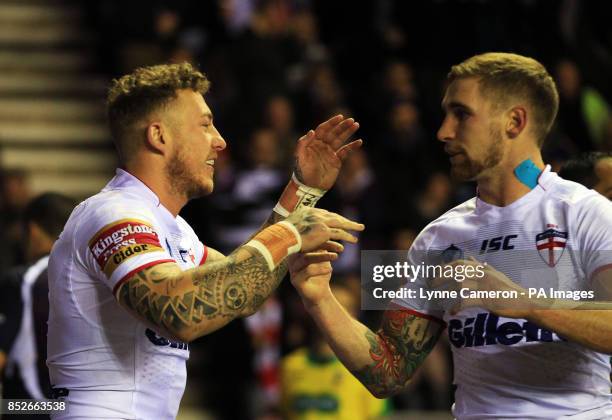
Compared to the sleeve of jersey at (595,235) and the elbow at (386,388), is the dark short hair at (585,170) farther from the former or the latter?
the elbow at (386,388)

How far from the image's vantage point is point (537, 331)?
4520mm

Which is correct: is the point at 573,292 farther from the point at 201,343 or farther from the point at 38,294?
the point at 201,343

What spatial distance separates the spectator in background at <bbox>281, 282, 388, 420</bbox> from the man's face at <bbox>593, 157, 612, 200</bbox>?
9.68ft

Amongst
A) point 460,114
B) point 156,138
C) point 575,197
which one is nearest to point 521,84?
point 460,114

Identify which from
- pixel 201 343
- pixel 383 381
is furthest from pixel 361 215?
pixel 383 381

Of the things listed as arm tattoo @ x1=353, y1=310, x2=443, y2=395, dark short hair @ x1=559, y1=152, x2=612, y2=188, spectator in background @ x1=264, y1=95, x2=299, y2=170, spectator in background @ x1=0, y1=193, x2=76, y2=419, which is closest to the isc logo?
arm tattoo @ x1=353, y1=310, x2=443, y2=395

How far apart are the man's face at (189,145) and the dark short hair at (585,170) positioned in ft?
5.03

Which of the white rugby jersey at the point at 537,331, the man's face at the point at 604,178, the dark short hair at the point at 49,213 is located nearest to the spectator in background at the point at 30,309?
the dark short hair at the point at 49,213

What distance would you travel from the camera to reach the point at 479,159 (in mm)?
4785

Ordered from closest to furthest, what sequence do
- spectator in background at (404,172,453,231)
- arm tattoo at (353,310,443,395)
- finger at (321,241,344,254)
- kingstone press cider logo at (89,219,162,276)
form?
kingstone press cider logo at (89,219,162,276) < finger at (321,241,344,254) < arm tattoo at (353,310,443,395) < spectator in background at (404,172,453,231)

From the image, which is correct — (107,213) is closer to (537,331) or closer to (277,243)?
(277,243)

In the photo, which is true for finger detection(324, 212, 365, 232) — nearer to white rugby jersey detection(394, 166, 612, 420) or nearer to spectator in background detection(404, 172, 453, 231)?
white rugby jersey detection(394, 166, 612, 420)

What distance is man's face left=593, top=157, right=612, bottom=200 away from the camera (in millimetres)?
5113

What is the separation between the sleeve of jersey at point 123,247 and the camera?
4.16 meters
